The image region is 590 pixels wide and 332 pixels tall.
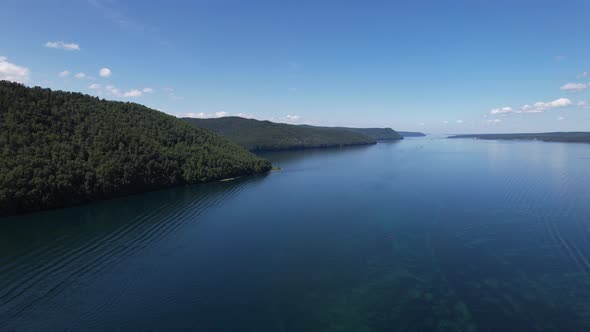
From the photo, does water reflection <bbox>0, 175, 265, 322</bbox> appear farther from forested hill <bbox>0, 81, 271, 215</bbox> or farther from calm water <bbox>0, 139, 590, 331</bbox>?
forested hill <bbox>0, 81, 271, 215</bbox>

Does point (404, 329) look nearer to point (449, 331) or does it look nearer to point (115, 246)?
point (449, 331)

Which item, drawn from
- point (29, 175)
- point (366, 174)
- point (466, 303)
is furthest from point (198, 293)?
point (366, 174)

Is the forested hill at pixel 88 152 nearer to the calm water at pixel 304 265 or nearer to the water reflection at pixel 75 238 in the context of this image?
the water reflection at pixel 75 238

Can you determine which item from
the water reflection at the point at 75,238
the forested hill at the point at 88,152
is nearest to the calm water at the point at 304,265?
the water reflection at the point at 75,238

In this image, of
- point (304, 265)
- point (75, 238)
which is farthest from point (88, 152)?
point (304, 265)

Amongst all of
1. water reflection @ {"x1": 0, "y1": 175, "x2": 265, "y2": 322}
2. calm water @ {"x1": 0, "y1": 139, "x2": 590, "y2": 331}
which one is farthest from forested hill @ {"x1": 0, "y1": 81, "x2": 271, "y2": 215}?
calm water @ {"x1": 0, "y1": 139, "x2": 590, "y2": 331}
